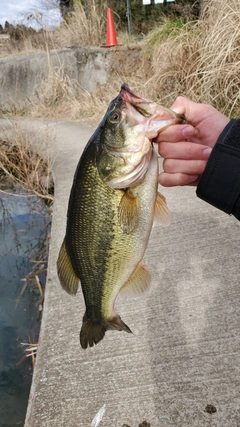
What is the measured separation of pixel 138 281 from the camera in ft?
5.93

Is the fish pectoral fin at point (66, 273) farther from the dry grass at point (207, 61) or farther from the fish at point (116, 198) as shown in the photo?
the dry grass at point (207, 61)

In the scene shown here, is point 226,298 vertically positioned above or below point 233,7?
below

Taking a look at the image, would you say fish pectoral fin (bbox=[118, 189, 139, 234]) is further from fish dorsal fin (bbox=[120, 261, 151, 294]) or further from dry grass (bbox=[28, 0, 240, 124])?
dry grass (bbox=[28, 0, 240, 124])

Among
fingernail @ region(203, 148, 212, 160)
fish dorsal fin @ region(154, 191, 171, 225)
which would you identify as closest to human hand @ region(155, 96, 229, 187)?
fingernail @ region(203, 148, 212, 160)

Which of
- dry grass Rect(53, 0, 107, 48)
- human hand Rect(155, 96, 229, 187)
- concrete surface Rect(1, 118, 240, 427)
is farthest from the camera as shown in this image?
dry grass Rect(53, 0, 107, 48)

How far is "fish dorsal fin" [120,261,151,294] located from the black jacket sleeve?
0.43 m

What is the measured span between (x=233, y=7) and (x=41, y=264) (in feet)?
14.7

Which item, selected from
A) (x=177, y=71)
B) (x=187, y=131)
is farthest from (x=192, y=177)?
(x=177, y=71)

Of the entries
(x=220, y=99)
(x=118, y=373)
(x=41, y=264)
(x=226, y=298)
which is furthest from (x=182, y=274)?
(x=220, y=99)

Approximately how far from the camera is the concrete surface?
1.99 m

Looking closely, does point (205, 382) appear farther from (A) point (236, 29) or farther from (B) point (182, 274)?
(A) point (236, 29)

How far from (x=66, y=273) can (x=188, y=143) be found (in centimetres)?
75

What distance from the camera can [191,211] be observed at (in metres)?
3.71

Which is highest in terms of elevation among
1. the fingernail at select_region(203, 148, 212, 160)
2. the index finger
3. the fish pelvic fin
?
the index finger
